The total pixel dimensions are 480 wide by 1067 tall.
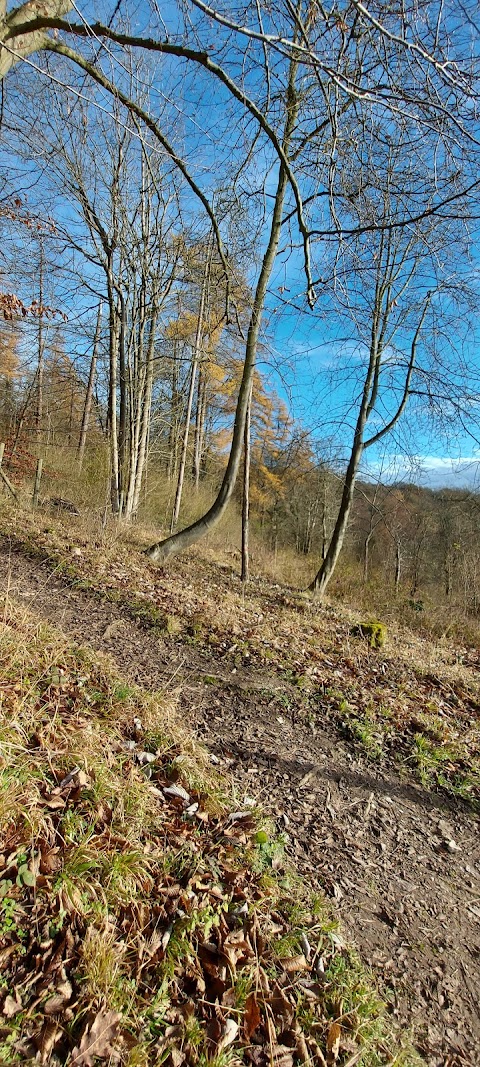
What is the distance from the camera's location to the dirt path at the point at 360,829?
2.25 meters

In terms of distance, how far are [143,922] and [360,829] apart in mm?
1912

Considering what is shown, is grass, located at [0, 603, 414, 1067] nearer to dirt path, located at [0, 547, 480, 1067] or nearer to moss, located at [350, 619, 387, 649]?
dirt path, located at [0, 547, 480, 1067]

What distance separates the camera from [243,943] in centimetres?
196

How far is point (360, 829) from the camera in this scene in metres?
3.26

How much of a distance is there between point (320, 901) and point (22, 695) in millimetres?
2097

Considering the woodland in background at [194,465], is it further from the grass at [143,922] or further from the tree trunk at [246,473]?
the grass at [143,922]

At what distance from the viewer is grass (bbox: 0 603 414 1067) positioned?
1567 mm

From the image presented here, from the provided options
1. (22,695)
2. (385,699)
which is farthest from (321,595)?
(22,695)

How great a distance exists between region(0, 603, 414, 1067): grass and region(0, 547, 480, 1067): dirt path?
0.28 meters

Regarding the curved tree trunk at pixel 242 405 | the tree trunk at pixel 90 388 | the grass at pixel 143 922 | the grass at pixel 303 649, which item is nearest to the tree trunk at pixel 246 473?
the curved tree trunk at pixel 242 405

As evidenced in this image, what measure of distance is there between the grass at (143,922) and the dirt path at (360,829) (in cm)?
28

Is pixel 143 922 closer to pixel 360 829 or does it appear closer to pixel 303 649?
pixel 360 829

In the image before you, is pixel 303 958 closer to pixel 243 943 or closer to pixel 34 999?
pixel 243 943

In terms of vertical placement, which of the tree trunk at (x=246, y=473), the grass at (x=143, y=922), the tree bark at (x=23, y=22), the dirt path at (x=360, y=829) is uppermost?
the tree bark at (x=23, y=22)
